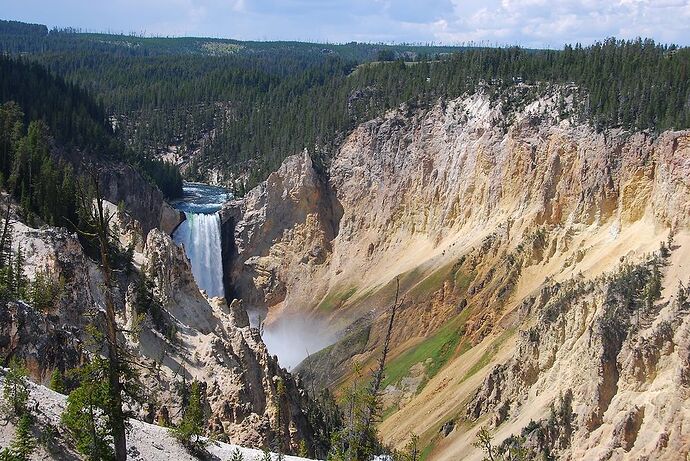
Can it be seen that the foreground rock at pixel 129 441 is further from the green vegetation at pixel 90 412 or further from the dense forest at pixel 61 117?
the dense forest at pixel 61 117

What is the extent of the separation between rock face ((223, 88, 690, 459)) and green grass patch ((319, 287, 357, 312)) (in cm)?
22

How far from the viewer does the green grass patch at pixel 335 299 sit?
7069 cm

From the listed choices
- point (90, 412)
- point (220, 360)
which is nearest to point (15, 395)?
point (90, 412)

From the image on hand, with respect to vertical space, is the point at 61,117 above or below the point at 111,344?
below

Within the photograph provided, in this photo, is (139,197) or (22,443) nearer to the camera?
(22,443)

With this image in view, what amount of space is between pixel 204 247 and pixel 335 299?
15509 millimetres

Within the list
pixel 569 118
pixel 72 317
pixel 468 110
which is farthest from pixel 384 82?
pixel 72 317

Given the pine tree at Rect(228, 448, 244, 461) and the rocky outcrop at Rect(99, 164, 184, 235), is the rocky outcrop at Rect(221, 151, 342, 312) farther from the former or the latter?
the pine tree at Rect(228, 448, 244, 461)

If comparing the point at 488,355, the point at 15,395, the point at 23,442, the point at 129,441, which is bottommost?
the point at 488,355

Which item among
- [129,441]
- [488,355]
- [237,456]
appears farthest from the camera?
[488,355]

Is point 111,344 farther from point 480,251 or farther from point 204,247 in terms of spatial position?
point 204,247

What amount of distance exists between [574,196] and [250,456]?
40.9m

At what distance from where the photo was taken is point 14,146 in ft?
166

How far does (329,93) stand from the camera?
335ft
